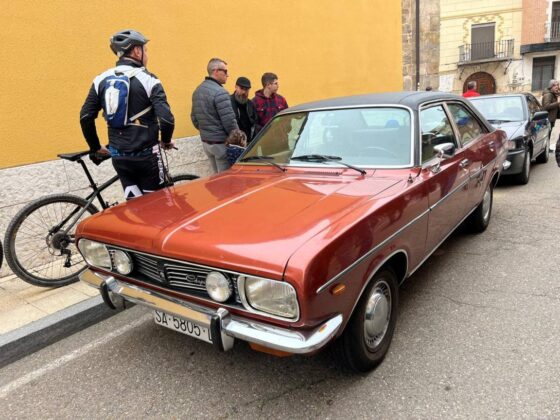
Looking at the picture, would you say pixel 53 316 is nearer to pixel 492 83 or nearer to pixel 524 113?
pixel 524 113

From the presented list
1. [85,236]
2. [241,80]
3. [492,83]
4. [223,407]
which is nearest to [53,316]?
[85,236]

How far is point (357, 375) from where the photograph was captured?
8.29ft

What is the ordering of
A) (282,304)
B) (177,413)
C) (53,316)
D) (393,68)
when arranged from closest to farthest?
(282,304), (177,413), (53,316), (393,68)

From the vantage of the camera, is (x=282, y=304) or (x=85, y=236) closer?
(x=282, y=304)

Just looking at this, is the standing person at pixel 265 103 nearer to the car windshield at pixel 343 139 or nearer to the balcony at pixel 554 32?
the car windshield at pixel 343 139

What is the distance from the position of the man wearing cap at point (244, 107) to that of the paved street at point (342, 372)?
3361 millimetres

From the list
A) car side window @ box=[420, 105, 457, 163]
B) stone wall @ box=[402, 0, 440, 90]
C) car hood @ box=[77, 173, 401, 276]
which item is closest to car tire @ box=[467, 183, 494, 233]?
car side window @ box=[420, 105, 457, 163]

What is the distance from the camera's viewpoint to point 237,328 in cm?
209

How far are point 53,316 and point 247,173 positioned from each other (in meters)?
1.90

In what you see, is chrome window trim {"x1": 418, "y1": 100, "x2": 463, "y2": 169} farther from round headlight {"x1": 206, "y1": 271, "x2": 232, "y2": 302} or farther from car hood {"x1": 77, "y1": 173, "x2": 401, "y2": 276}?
round headlight {"x1": 206, "y1": 271, "x2": 232, "y2": 302}

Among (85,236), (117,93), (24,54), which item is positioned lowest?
(85,236)

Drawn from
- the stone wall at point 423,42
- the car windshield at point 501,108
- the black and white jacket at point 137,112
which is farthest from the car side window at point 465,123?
the stone wall at point 423,42

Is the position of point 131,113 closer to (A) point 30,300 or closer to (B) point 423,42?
(A) point 30,300

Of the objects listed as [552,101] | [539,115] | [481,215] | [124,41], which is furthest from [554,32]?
[124,41]
